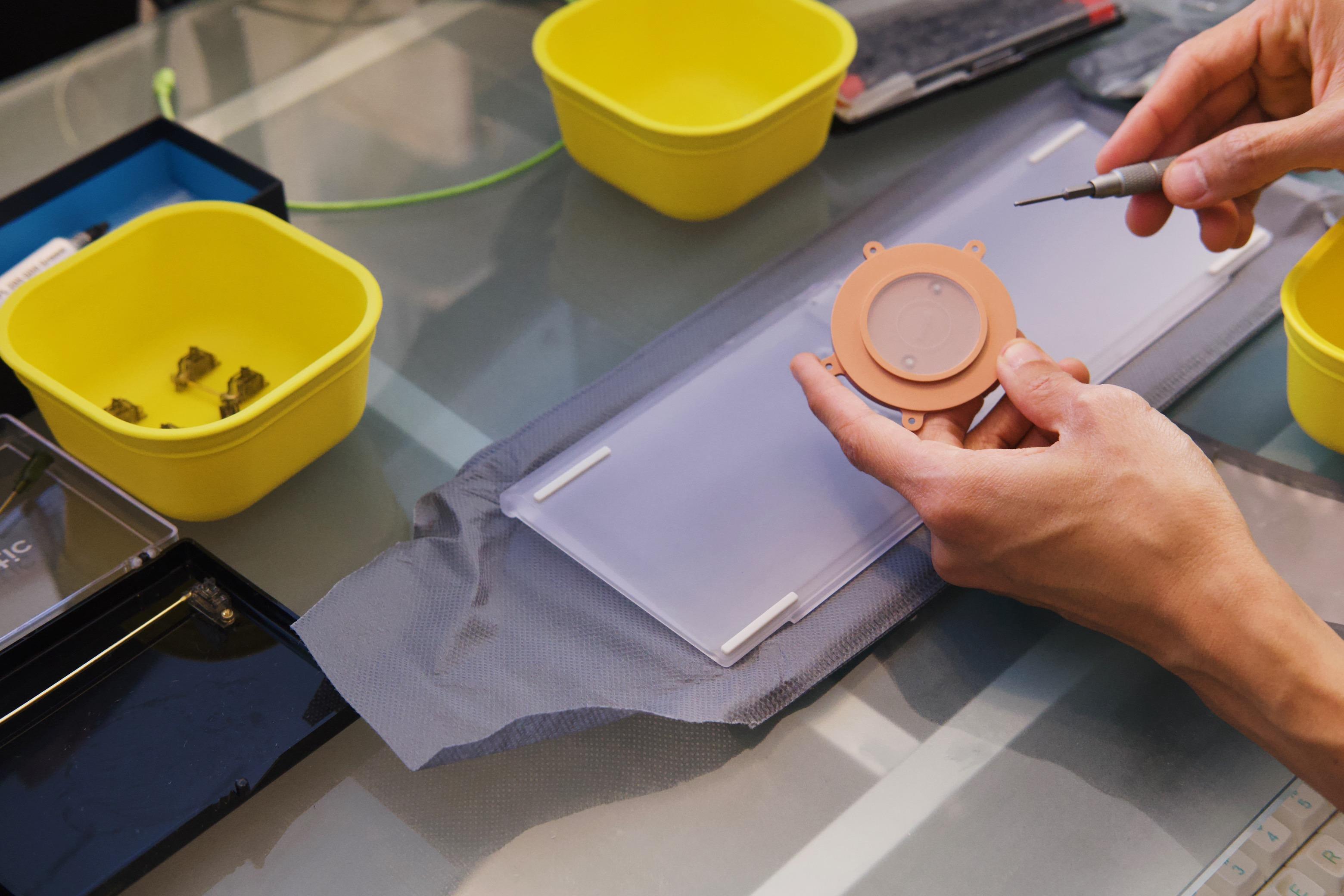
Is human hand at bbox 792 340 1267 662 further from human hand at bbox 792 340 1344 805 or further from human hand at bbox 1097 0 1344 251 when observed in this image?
human hand at bbox 1097 0 1344 251

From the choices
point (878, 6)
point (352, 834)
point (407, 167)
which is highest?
point (878, 6)

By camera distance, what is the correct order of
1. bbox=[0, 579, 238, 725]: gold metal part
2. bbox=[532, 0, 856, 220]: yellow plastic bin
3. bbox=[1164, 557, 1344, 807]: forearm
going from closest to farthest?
bbox=[1164, 557, 1344, 807]: forearm
bbox=[0, 579, 238, 725]: gold metal part
bbox=[532, 0, 856, 220]: yellow plastic bin

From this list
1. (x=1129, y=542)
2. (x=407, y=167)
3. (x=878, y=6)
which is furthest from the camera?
(x=878, y=6)

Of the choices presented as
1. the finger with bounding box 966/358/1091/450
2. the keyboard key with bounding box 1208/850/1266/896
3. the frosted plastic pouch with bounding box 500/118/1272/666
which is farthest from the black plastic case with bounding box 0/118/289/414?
the keyboard key with bounding box 1208/850/1266/896

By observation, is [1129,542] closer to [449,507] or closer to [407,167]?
[449,507]

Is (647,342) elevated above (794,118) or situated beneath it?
situated beneath

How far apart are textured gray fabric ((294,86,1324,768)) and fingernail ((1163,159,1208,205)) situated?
150mm

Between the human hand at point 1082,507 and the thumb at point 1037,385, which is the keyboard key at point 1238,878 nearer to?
the human hand at point 1082,507

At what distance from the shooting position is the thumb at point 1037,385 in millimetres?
702

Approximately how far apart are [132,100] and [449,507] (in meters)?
0.68

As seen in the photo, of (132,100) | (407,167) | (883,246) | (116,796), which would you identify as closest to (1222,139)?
(883,246)

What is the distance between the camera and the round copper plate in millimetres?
743

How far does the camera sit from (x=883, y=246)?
97cm

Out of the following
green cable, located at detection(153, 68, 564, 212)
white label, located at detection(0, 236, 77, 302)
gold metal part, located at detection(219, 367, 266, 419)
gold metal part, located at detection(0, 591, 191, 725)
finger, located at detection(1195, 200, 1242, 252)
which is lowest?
gold metal part, located at detection(0, 591, 191, 725)
